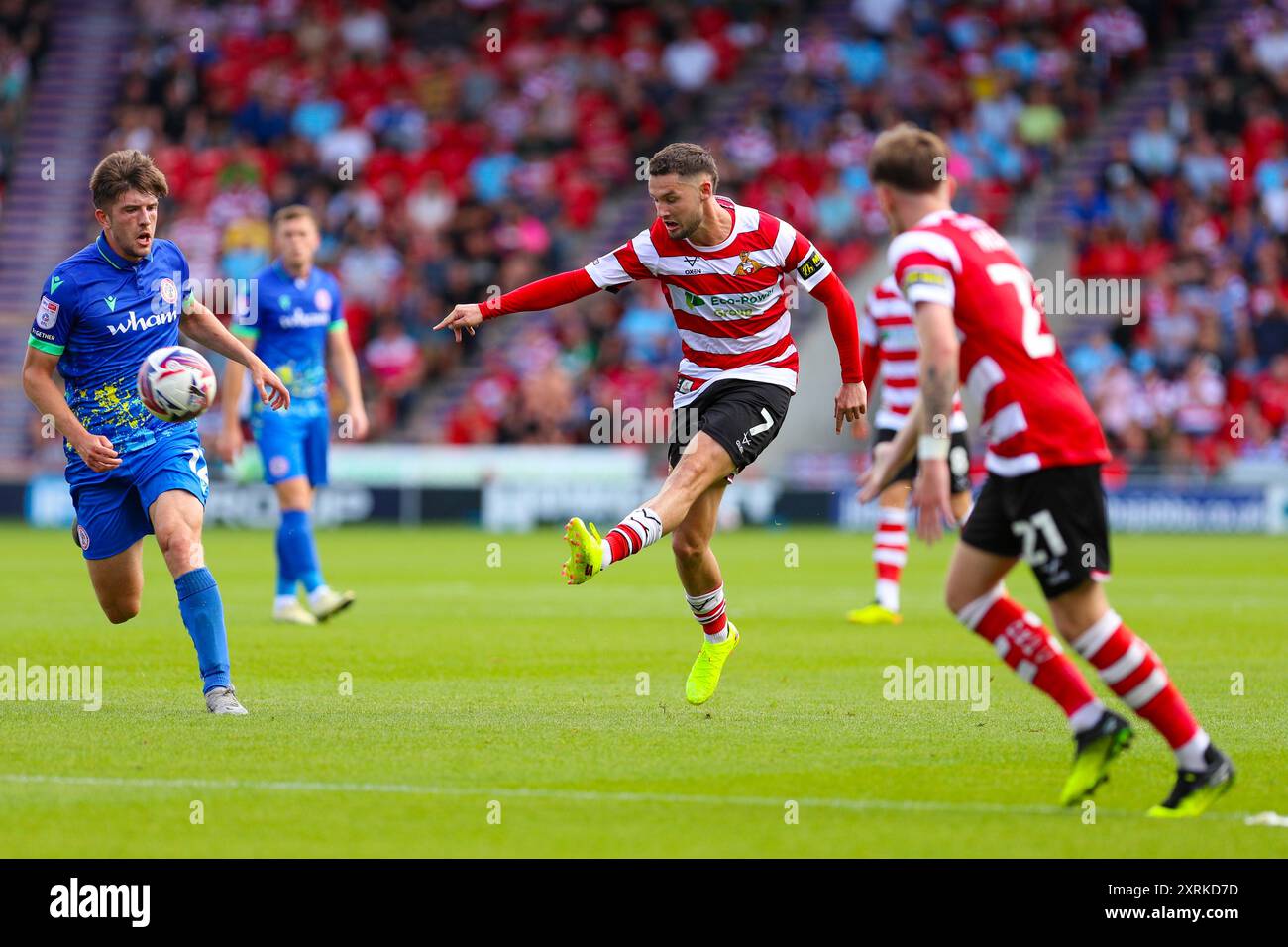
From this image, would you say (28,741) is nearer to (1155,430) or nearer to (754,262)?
(754,262)

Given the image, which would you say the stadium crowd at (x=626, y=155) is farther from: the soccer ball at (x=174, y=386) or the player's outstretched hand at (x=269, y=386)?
the soccer ball at (x=174, y=386)

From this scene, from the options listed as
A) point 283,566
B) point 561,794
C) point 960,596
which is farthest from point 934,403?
point 283,566

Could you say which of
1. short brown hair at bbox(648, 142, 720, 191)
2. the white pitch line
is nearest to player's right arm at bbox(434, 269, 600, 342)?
short brown hair at bbox(648, 142, 720, 191)

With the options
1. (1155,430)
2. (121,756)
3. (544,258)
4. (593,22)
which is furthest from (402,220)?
(121,756)

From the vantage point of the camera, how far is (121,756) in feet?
25.3

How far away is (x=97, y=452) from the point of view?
340 inches

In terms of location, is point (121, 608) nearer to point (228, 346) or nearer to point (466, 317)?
point (228, 346)

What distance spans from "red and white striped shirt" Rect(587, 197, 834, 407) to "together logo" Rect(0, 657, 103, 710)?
333cm

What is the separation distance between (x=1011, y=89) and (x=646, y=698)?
22.8m

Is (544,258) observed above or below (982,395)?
above

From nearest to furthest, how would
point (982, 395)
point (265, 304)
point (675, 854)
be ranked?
A: point (675, 854) < point (982, 395) < point (265, 304)

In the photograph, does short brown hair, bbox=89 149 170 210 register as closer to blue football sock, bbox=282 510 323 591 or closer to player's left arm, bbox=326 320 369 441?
player's left arm, bbox=326 320 369 441

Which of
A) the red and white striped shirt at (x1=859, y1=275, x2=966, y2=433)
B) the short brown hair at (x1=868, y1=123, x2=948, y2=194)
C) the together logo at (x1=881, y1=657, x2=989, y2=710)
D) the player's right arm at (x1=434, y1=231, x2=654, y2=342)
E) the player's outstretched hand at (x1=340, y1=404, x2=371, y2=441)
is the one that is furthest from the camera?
the red and white striped shirt at (x1=859, y1=275, x2=966, y2=433)

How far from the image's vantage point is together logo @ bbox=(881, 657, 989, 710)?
10047mm
